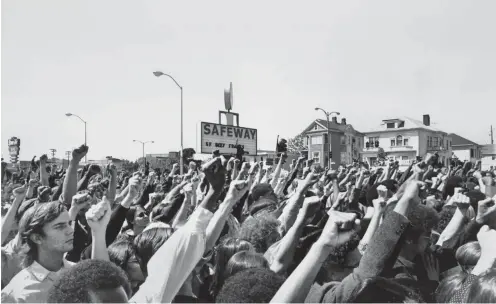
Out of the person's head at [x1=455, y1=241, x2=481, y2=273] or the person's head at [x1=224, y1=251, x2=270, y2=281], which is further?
the person's head at [x1=455, y1=241, x2=481, y2=273]

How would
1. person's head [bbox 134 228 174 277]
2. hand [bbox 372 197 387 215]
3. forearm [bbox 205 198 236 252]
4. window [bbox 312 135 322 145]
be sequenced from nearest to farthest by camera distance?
1. forearm [bbox 205 198 236 252]
2. person's head [bbox 134 228 174 277]
3. hand [bbox 372 197 387 215]
4. window [bbox 312 135 322 145]

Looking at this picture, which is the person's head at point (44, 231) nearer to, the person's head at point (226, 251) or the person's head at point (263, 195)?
the person's head at point (226, 251)

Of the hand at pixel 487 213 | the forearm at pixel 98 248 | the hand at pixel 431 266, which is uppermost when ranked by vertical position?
the hand at pixel 487 213

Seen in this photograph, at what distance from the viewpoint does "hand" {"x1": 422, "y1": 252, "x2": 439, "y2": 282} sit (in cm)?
298

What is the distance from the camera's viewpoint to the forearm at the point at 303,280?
153cm

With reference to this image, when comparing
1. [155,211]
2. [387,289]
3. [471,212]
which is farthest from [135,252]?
[471,212]

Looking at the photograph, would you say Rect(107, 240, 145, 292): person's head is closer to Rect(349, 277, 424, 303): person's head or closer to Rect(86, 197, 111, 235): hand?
Rect(86, 197, 111, 235): hand

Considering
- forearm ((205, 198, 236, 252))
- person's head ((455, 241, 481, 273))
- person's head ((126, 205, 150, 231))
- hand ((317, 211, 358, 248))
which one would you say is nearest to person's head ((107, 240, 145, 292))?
forearm ((205, 198, 236, 252))

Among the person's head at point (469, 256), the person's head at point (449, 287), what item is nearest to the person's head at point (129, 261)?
the person's head at point (449, 287)

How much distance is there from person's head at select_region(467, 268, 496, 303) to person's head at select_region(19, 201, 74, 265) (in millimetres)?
2221

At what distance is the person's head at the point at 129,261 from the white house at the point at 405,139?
2635 inches

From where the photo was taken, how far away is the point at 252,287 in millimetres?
1847

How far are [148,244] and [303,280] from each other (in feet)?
5.16

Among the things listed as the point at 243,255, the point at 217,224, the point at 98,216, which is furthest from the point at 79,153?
the point at 243,255
